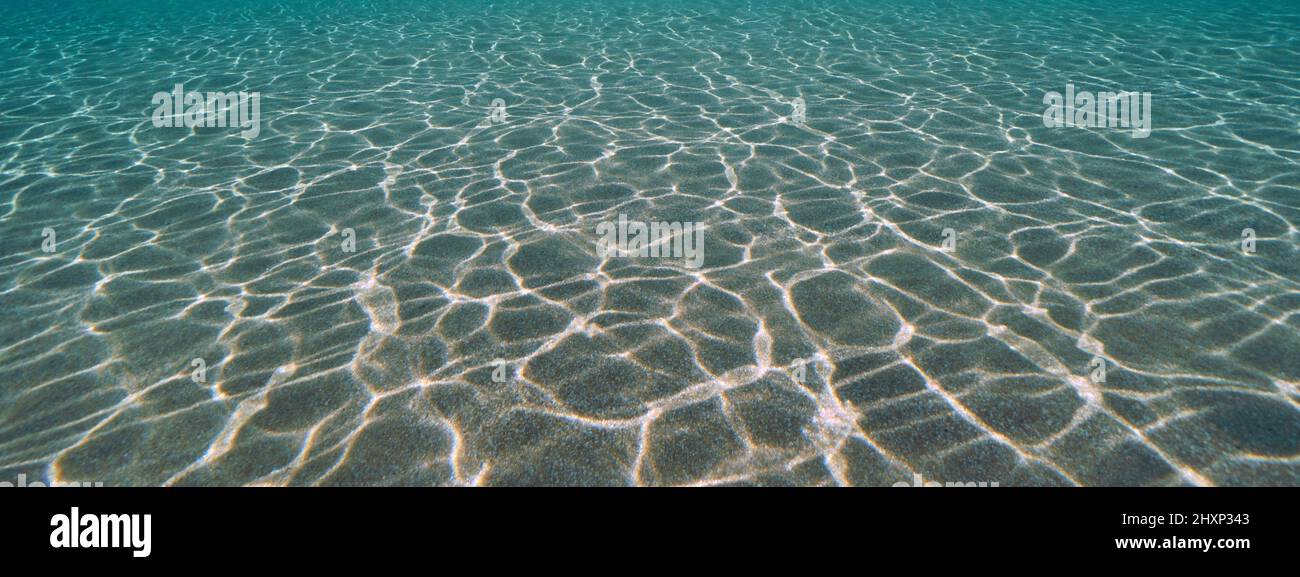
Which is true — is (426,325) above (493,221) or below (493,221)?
below

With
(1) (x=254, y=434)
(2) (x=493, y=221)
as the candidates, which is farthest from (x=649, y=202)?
(1) (x=254, y=434)

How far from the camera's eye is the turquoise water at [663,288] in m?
3.42

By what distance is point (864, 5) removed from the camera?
1809cm

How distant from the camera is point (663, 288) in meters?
4.82

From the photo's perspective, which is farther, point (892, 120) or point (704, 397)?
point (892, 120)

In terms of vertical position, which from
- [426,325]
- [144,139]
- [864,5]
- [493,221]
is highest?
[864,5]

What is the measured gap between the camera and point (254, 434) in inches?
141

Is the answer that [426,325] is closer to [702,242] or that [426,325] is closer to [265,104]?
[702,242]

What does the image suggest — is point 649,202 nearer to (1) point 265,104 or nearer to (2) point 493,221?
(2) point 493,221

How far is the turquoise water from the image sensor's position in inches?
135
